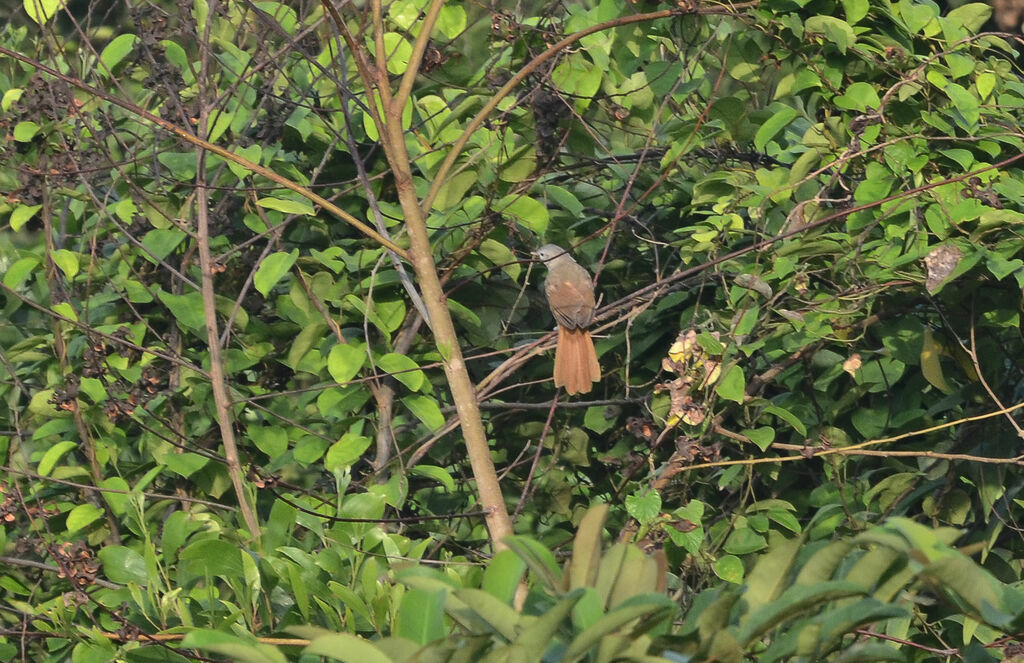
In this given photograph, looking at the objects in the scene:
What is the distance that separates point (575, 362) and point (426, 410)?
1.91 feet

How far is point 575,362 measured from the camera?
358 centimetres

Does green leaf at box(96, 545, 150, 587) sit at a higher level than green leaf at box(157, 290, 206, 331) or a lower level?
lower

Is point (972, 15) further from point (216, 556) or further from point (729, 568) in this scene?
point (216, 556)

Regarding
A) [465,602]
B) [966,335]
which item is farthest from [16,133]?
[966,335]

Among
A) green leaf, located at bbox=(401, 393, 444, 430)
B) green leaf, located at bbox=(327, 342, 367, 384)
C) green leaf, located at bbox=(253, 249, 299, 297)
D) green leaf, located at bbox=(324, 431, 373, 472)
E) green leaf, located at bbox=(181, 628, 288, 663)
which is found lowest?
green leaf, located at bbox=(324, 431, 373, 472)

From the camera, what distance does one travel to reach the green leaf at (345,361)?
10.3 ft

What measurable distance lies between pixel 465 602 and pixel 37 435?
2.28m

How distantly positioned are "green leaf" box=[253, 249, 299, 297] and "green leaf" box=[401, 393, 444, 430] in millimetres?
472

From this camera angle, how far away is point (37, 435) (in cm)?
344

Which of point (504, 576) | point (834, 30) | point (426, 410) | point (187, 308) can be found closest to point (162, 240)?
point (187, 308)

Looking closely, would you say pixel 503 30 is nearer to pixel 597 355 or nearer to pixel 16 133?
pixel 597 355

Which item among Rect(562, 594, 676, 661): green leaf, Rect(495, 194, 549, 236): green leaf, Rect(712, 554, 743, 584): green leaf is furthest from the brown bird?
Rect(562, 594, 676, 661): green leaf

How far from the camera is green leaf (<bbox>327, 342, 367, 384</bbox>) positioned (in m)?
3.14

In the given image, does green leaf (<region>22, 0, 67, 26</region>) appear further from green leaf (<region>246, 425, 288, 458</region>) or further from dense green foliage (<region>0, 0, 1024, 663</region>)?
green leaf (<region>246, 425, 288, 458</region>)
